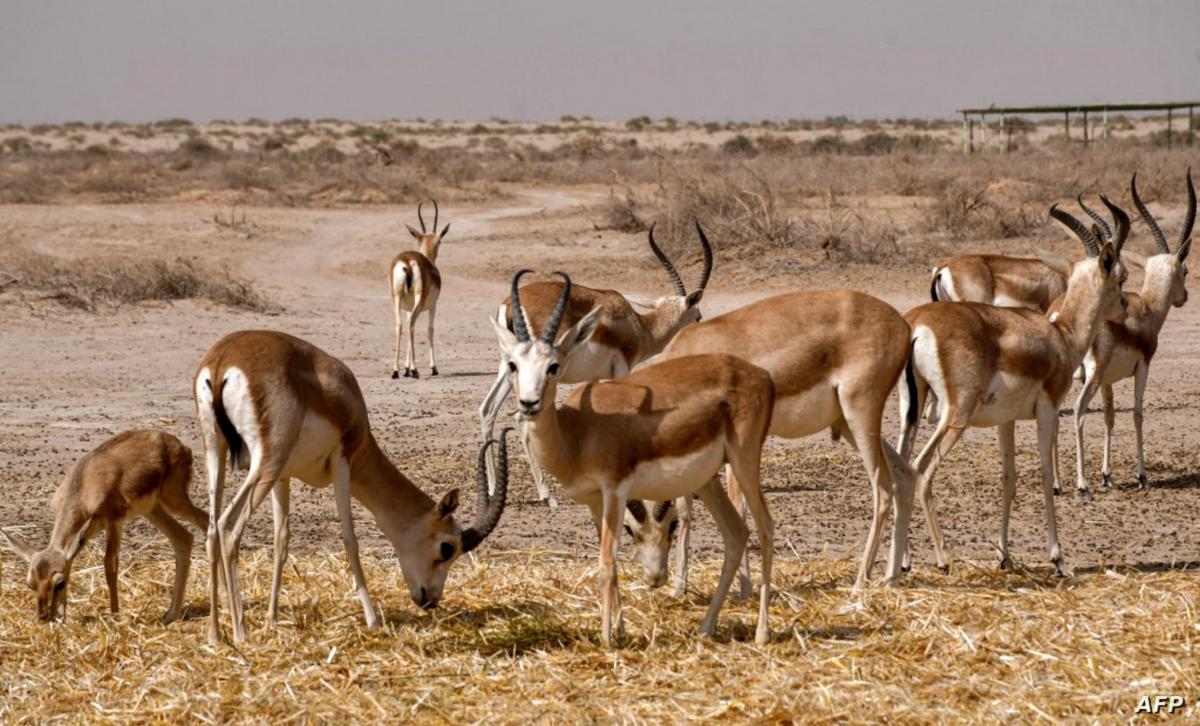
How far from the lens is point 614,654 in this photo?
688 cm

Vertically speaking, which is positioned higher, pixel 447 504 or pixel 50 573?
pixel 447 504

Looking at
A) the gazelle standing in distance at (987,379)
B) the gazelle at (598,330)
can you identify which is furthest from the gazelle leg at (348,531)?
the gazelle at (598,330)

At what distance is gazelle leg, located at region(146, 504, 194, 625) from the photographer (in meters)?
7.83

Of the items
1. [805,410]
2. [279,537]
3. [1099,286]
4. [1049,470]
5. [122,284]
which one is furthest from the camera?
[122,284]

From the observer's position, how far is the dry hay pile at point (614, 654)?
249 inches

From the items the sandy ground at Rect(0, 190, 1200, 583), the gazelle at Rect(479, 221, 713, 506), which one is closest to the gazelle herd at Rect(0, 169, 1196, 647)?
the sandy ground at Rect(0, 190, 1200, 583)

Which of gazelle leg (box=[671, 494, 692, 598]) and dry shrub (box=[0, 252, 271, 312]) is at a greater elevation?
dry shrub (box=[0, 252, 271, 312])

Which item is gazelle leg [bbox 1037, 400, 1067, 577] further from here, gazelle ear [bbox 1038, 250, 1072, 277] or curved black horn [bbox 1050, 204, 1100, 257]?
curved black horn [bbox 1050, 204, 1100, 257]

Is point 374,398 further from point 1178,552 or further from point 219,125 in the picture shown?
point 219,125

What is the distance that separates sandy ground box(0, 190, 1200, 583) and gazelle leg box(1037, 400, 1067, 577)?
47 centimetres

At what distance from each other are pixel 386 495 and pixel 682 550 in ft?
5.38

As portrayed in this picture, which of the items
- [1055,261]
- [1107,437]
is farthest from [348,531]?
[1107,437]

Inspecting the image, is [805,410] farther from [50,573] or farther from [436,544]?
[50,573]

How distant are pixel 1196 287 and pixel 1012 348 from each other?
13616mm
